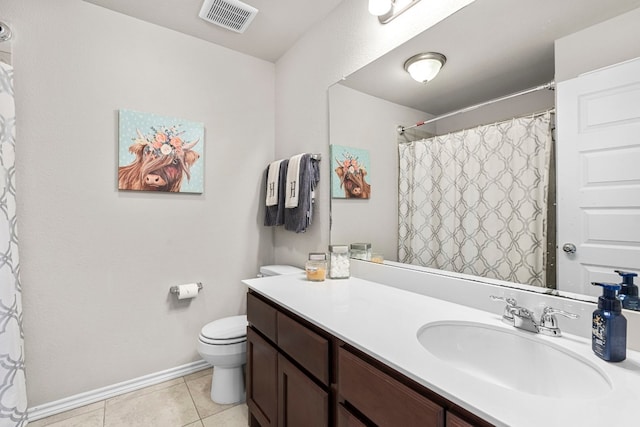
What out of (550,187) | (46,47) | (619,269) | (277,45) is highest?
(277,45)

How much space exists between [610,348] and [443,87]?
1.09 meters

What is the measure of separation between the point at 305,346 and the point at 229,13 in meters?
2.04

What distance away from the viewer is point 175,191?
2064mm

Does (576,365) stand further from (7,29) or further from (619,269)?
(7,29)

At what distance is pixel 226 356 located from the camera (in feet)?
5.68

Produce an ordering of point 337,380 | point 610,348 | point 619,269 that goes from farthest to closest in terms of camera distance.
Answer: point 337,380
point 619,269
point 610,348

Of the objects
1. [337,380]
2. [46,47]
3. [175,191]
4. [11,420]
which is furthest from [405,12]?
[11,420]

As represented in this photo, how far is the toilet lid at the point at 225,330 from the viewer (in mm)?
1758

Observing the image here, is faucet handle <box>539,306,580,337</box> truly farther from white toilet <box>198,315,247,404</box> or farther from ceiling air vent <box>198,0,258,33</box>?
ceiling air vent <box>198,0,258,33</box>

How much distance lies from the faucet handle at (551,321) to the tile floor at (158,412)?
1567 millimetres

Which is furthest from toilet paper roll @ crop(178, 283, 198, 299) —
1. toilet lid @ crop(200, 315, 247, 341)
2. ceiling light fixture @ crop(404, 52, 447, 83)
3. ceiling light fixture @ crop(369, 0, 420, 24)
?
ceiling light fixture @ crop(369, 0, 420, 24)

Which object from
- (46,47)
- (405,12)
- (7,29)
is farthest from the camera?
(46,47)

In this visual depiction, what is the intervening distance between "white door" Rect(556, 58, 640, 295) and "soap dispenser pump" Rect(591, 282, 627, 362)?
17 cm

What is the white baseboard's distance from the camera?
1.68 metres
